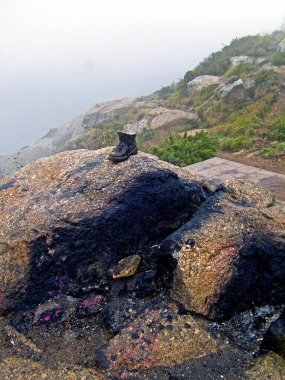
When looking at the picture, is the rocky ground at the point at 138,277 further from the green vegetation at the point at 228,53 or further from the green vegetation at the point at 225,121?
the green vegetation at the point at 228,53

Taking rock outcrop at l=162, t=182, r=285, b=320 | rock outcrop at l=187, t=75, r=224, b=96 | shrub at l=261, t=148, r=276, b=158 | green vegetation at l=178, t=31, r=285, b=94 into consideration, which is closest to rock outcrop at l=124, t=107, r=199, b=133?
rock outcrop at l=187, t=75, r=224, b=96

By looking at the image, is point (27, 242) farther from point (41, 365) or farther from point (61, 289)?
point (41, 365)

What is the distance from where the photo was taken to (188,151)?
1264 centimetres

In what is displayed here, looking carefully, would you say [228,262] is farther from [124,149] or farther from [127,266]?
[124,149]

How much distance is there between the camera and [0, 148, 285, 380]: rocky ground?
4727mm

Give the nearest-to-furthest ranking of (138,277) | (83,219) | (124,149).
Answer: (138,277) < (83,219) < (124,149)

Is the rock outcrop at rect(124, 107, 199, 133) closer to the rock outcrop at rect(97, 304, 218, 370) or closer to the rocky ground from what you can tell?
the rocky ground

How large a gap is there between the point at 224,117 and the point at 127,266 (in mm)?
13599

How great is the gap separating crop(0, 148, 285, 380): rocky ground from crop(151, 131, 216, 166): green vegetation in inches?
205

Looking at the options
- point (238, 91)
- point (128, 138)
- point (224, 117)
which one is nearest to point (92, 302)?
point (128, 138)

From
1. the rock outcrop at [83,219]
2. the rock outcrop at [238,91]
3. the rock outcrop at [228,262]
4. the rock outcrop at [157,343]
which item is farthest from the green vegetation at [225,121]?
the rock outcrop at [157,343]

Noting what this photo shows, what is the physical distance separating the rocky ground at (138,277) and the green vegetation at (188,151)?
5210mm

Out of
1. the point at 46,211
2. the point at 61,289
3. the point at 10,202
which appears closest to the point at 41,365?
the point at 61,289

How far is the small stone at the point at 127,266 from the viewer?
599 cm
